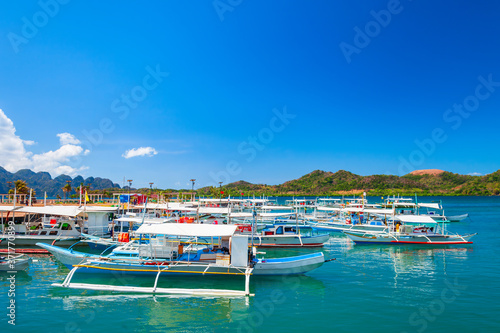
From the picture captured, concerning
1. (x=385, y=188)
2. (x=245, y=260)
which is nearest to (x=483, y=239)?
(x=245, y=260)

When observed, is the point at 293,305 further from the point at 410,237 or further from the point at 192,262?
the point at 410,237

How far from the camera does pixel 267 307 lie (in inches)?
631

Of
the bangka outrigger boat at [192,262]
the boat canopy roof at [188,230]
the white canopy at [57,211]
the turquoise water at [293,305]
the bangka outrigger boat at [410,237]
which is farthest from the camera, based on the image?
the bangka outrigger boat at [410,237]

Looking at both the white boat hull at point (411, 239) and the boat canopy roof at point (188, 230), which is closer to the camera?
the boat canopy roof at point (188, 230)

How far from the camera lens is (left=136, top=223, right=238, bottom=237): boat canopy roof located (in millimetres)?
18516

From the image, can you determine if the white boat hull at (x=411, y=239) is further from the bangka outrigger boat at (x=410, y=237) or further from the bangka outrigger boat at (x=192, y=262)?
the bangka outrigger boat at (x=192, y=262)

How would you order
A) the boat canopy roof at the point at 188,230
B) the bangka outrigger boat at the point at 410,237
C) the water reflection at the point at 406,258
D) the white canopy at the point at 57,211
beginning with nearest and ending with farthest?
1. the boat canopy roof at the point at 188,230
2. the water reflection at the point at 406,258
3. the white canopy at the point at 57,211
4. the bangka outrigger boat at the point at 410,237

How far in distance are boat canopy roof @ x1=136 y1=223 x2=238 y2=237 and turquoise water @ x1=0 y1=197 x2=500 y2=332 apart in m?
3.26

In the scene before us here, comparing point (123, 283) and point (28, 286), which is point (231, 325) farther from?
point (28, 286)

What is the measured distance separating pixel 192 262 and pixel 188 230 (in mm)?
2165

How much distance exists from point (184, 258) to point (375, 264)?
16571 millimetres

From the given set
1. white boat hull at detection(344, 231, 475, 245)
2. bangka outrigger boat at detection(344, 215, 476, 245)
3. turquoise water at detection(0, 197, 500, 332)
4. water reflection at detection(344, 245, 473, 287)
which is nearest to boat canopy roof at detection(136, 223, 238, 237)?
turquoise water at detection(0, 197, 500, 332)

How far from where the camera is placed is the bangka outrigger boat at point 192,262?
1800 cm

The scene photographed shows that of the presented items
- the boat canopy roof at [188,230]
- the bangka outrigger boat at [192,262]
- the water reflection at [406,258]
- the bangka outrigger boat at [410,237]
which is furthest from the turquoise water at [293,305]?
the bangka outrigger boat at [410,237]
